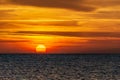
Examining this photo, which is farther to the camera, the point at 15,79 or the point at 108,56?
the point at 108,56

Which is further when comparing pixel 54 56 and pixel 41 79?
pixel 54 56

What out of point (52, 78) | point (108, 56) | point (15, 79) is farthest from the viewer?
point (108, 56)

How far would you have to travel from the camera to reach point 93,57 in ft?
359

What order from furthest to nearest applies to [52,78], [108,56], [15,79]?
1. [108,56]
2. [52,78]
3. [15,79]

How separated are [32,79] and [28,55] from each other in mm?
58948

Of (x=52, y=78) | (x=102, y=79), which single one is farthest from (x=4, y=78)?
(x=102, y=79)

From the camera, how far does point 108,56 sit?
10931 cm

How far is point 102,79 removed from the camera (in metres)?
54.1

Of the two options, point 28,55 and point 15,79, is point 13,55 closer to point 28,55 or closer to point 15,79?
point 28,55

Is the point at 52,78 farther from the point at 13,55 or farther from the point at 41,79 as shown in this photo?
the point at 13,55

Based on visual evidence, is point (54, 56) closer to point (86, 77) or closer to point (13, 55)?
point (13, 55)

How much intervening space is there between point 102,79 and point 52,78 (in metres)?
5.95

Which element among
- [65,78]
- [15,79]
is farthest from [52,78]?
[15,79]

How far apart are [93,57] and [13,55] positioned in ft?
55.7
